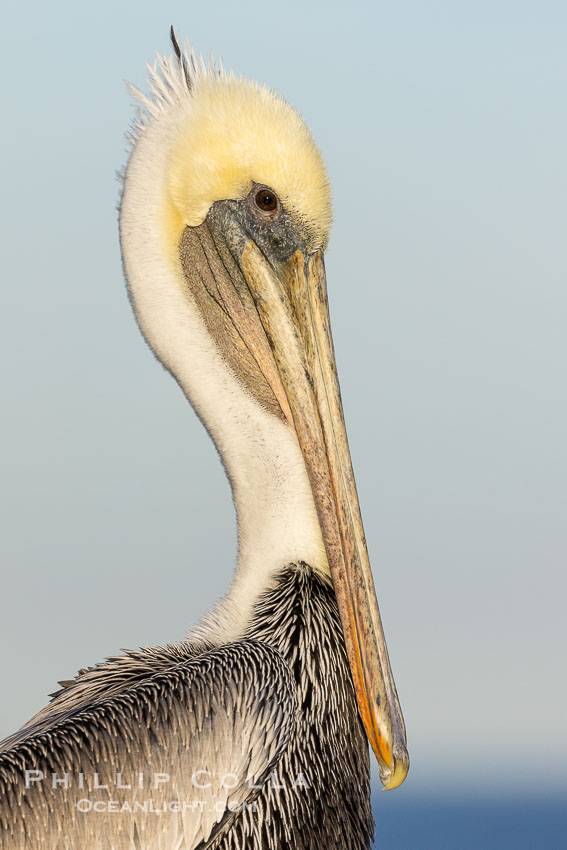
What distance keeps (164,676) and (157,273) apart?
1.60 m

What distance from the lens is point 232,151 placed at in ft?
15.5

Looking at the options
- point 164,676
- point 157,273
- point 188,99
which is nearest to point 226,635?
point 164,676

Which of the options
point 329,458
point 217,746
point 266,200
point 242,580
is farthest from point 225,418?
point 217,746

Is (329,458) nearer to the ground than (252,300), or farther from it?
nearer to the ground

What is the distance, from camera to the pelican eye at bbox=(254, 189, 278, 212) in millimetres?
4754

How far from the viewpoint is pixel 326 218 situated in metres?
4.79

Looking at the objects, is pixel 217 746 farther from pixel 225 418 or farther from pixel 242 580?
pixel 225 418

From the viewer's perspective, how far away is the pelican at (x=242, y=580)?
3.90 meters

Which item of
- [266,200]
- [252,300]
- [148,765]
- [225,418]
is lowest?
[148,765]

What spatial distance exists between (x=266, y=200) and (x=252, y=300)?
0.39m

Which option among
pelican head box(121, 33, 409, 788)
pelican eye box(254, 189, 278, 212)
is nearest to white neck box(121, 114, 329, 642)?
pelican head box(121, 33, 409, 788)

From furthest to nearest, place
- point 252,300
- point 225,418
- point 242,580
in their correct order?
point 252,300
point 225,418
point 242,580

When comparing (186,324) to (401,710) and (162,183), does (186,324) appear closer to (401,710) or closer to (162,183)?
(162,183)

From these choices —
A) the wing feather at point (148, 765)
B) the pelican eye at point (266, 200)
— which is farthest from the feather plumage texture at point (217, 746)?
the pelican eye at point (266, 200)
